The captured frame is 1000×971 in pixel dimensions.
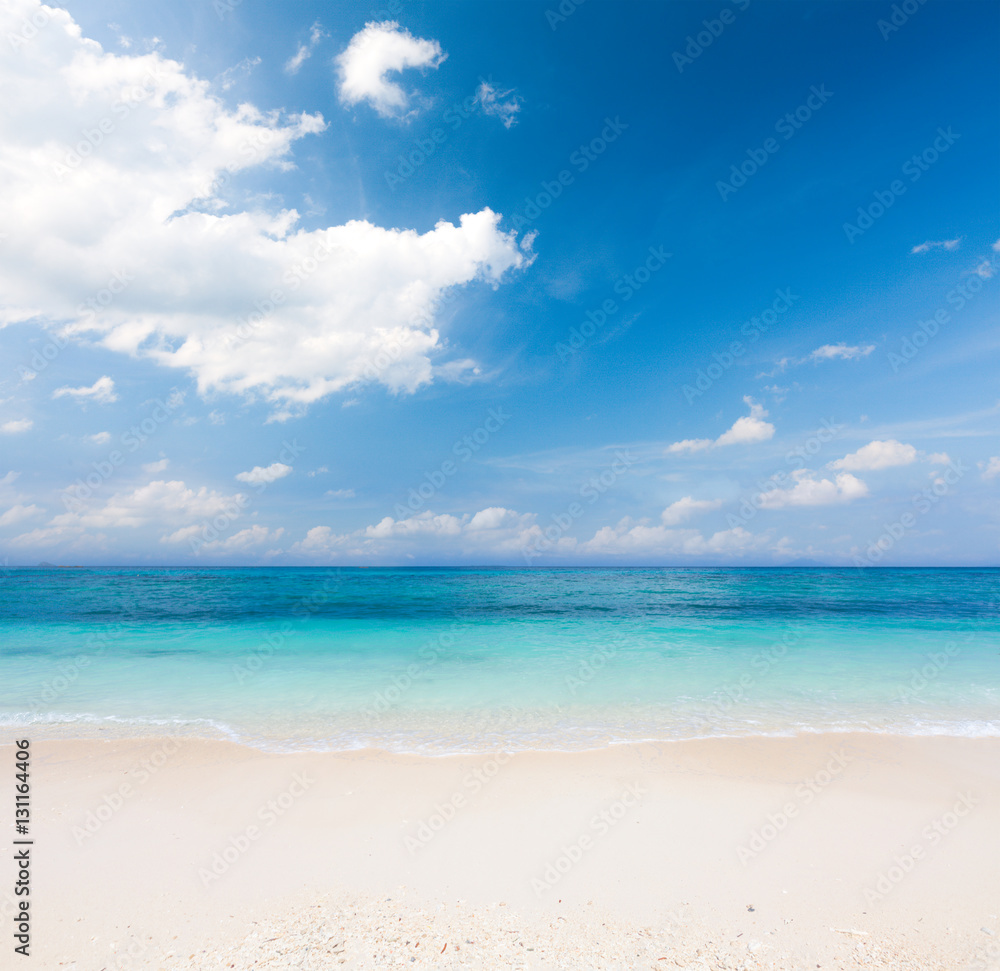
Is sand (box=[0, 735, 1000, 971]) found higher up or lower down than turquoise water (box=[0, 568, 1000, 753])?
higher up

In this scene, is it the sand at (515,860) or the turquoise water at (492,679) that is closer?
the sand at (515,860)

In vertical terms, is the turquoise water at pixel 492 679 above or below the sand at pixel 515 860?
below

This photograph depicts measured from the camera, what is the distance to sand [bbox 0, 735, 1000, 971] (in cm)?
356

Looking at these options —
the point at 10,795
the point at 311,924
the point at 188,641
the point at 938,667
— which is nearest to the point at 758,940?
the point at 311,924

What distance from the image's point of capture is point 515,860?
15.2 feet

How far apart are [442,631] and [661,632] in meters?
9.44

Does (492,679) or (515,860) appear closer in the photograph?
(515,860)

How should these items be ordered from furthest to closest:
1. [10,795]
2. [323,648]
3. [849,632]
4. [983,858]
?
[849,632] → [323,648] → [10,795] → [983,858]

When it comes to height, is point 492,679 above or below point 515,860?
below

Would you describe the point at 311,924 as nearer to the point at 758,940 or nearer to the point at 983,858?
the point at 758,940

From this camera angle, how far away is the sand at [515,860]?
356cm

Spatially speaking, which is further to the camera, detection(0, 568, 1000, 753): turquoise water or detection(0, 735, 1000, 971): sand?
detection(0, 568, 1000, 753): turquoise water

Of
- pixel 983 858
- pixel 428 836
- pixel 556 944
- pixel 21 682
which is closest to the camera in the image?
pixel 556 944

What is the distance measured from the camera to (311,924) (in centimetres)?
374
